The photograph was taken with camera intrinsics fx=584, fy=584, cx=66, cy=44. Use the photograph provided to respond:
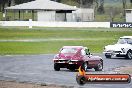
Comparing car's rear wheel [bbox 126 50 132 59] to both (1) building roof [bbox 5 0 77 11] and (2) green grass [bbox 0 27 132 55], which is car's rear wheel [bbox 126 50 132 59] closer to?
(2) green grass [bbox 0 27 132 55]

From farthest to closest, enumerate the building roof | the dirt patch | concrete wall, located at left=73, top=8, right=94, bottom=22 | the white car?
concrete wall, located at left=73, top=8, right=94, bottom=22 < the building roof < the white car < the dirt patch

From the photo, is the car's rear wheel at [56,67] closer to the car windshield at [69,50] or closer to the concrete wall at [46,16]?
the car windshield at [69,50]

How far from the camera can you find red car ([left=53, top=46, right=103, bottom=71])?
2794 cm

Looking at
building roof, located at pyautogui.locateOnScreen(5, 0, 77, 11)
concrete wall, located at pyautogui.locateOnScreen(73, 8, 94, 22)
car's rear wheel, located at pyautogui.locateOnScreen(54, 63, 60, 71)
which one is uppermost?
building roof, located at pyautogui.locateOnScreen(5, 0, 77, 11)

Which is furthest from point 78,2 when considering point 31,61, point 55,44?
point 31,61

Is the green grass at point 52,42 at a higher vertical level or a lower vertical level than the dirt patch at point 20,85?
lower

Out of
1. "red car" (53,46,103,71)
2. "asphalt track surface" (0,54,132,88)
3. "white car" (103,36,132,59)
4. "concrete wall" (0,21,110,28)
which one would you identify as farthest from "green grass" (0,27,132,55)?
"red car" (53,46,103,71)

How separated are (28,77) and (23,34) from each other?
146 feet

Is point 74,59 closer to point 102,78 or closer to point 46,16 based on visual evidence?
point 102,78

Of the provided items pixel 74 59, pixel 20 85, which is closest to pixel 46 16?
pixel 74 59

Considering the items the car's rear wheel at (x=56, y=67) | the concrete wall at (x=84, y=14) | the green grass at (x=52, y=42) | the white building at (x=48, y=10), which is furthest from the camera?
the concrete wall at (x=84, y=14)

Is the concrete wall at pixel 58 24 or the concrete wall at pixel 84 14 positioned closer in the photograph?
the concrete wall at pixel 58 24

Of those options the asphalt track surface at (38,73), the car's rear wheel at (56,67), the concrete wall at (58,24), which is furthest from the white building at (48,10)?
the car's rear wheel at (56,67)

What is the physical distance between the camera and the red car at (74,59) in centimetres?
2794
